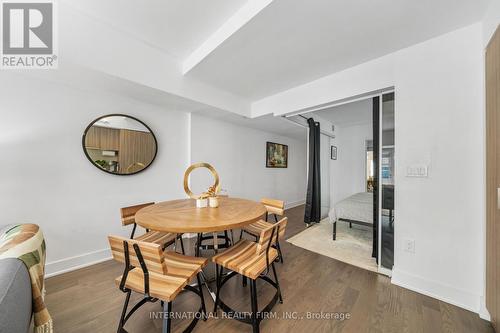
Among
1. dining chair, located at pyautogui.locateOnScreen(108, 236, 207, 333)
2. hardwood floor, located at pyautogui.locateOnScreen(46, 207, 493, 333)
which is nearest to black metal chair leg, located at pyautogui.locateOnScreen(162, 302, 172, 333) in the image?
dining chair, located at pyautogui.locateOnScreen(108, 236, 207, 333)

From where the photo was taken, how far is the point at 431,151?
1.66 metres

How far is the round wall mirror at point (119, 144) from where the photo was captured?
2.17 metres

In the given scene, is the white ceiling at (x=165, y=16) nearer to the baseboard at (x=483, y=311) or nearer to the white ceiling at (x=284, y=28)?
the white ceiling at (x=284, y=28)

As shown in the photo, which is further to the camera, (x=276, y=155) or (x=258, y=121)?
(x=276, y=155)

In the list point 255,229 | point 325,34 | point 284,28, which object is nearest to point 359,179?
point 255,229

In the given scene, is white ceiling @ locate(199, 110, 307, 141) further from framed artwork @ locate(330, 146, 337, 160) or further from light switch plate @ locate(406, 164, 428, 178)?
light switch plate @ locate(406, 164, 428, 178)

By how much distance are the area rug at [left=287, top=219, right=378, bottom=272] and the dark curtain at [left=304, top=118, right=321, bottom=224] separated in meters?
0.30

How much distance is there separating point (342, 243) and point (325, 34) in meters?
2.82

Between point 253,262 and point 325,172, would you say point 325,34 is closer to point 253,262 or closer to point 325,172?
point 253,262

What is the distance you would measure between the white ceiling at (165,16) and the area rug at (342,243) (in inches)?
120

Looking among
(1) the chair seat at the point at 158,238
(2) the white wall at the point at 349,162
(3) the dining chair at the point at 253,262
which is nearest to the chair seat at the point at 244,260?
(3) the dining chair at the point at 253,262

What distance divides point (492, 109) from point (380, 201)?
1.14 metres

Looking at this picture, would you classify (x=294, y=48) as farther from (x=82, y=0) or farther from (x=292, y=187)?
(x=292, y=187)

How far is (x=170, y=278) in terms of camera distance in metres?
1.12
